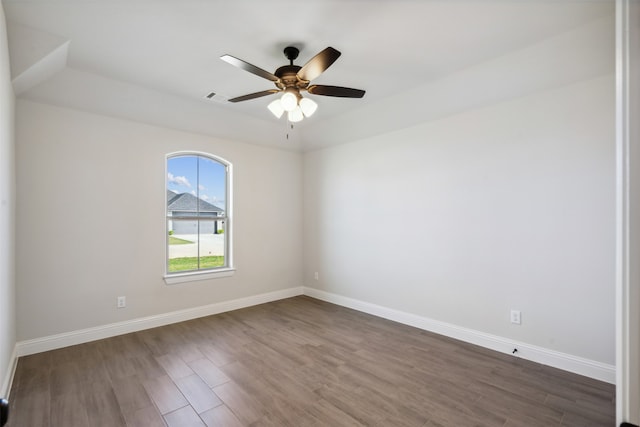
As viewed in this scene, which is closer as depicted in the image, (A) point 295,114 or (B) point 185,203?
(A) point 295,114

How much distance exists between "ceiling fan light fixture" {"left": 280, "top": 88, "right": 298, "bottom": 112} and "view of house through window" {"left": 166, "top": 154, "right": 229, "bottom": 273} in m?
2.26

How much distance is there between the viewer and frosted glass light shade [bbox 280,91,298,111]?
2381mm

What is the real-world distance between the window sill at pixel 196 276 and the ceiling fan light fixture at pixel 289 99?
8.82 ft

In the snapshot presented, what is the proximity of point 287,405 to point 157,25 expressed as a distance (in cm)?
297

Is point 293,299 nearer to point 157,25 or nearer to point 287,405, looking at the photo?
point 287,405

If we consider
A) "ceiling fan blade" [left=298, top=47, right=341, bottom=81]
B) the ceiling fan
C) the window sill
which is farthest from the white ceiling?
the window sill

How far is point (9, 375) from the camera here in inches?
92.7

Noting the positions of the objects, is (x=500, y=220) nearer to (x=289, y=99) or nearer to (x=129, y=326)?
(x=289, y=99)

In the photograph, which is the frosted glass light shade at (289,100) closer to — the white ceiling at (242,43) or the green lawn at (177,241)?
the white ceiling at (242,43)

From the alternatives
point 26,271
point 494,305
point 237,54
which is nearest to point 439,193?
point 494,305

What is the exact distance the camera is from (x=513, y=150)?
2.95 meters

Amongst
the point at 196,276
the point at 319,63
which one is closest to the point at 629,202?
the point at 319,63

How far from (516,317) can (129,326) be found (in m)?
4.17

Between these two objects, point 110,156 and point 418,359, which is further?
point 110,156
